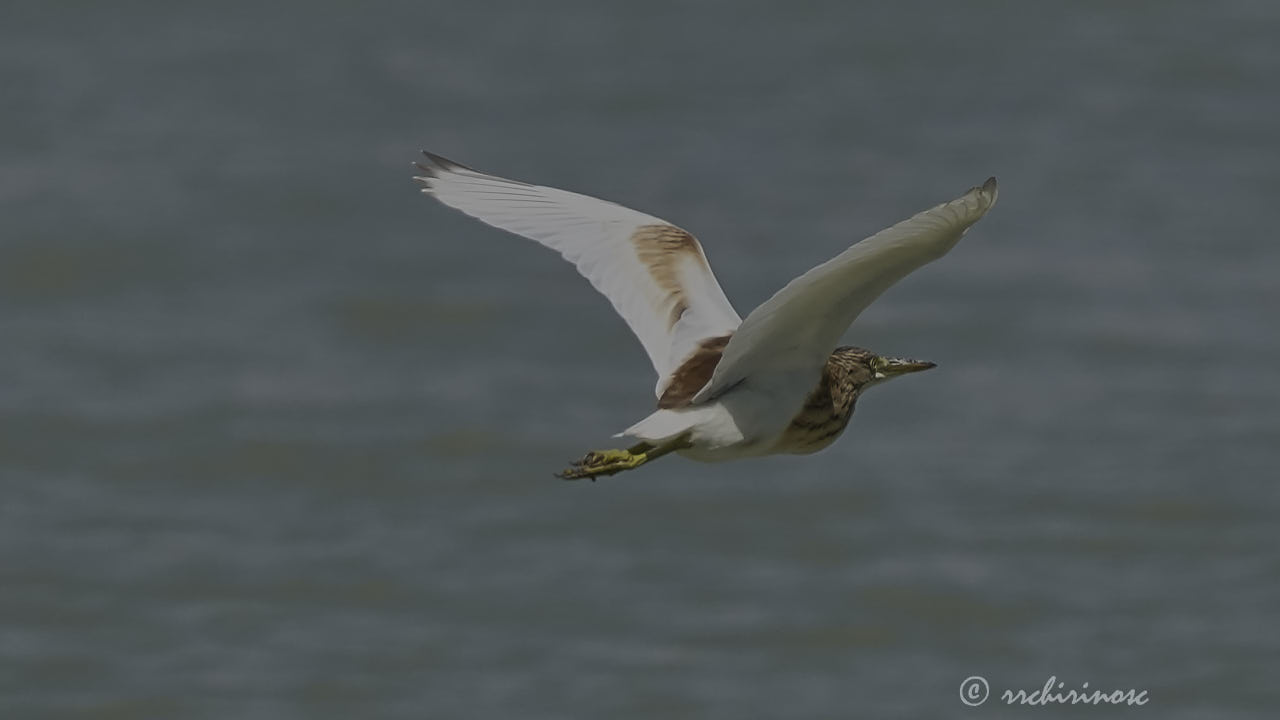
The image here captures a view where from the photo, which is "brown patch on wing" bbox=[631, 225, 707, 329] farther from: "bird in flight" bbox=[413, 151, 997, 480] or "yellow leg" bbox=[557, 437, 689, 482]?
"yellow leg" bbox=[557, 437, 689, 482]

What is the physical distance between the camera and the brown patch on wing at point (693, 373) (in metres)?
6.94

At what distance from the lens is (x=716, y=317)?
7.52m

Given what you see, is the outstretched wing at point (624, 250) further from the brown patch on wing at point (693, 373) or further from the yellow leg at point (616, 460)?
the yellow leg at point (616, 460)

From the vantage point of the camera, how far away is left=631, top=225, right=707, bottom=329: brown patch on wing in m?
7.54

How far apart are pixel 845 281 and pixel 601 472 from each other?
0.95 meters

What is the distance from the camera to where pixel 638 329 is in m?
7.48

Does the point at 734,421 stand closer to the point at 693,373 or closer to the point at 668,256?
the point at 693,373

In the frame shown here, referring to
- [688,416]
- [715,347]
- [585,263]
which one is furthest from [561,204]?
[688,416]

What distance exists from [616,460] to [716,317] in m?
0.97

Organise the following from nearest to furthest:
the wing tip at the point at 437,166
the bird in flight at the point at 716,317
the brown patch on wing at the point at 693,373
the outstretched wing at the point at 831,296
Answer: the outstretched wing at the point at 831,296, the bird in flight at the point at 716,317, the brown patch on wing at the point at 693,373, the wing tip at the point at 437,166

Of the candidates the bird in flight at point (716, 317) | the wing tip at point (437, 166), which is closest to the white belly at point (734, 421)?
the bird in flight at point (716, 317)

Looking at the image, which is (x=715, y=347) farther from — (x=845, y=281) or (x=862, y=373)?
(x=845, y=281)

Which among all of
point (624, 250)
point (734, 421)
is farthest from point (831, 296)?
point (624, 250)

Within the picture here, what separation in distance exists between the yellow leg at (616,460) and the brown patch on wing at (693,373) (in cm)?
17
